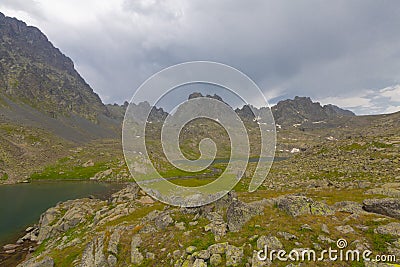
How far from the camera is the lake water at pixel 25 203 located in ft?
201

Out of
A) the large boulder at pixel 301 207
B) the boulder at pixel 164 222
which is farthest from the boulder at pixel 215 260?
the boulder at pixel 164 222

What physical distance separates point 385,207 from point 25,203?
381 ft

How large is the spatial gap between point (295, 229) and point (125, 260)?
18.3 metres

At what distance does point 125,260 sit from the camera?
24109 millimetres

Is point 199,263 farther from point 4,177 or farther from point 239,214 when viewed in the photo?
point 4,177

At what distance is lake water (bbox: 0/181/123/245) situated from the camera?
61312 millimetres

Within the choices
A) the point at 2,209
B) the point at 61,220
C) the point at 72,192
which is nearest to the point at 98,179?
the point at 72,192

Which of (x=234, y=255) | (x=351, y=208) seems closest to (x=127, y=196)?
(x=234, y=255)

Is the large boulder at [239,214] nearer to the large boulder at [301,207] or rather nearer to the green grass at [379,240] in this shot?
the large boulder at [301,207]

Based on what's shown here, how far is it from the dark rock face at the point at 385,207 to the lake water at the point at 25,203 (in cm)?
7222

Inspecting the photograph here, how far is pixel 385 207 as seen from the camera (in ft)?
75.9

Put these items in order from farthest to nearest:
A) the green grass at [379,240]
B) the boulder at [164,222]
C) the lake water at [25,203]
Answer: the lake water at [25,203] < the boulder at [164,222] < the green grass at [379,240]

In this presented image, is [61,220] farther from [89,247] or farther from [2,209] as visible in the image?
[2,209]

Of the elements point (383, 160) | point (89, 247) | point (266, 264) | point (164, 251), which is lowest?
point (89, 247)
